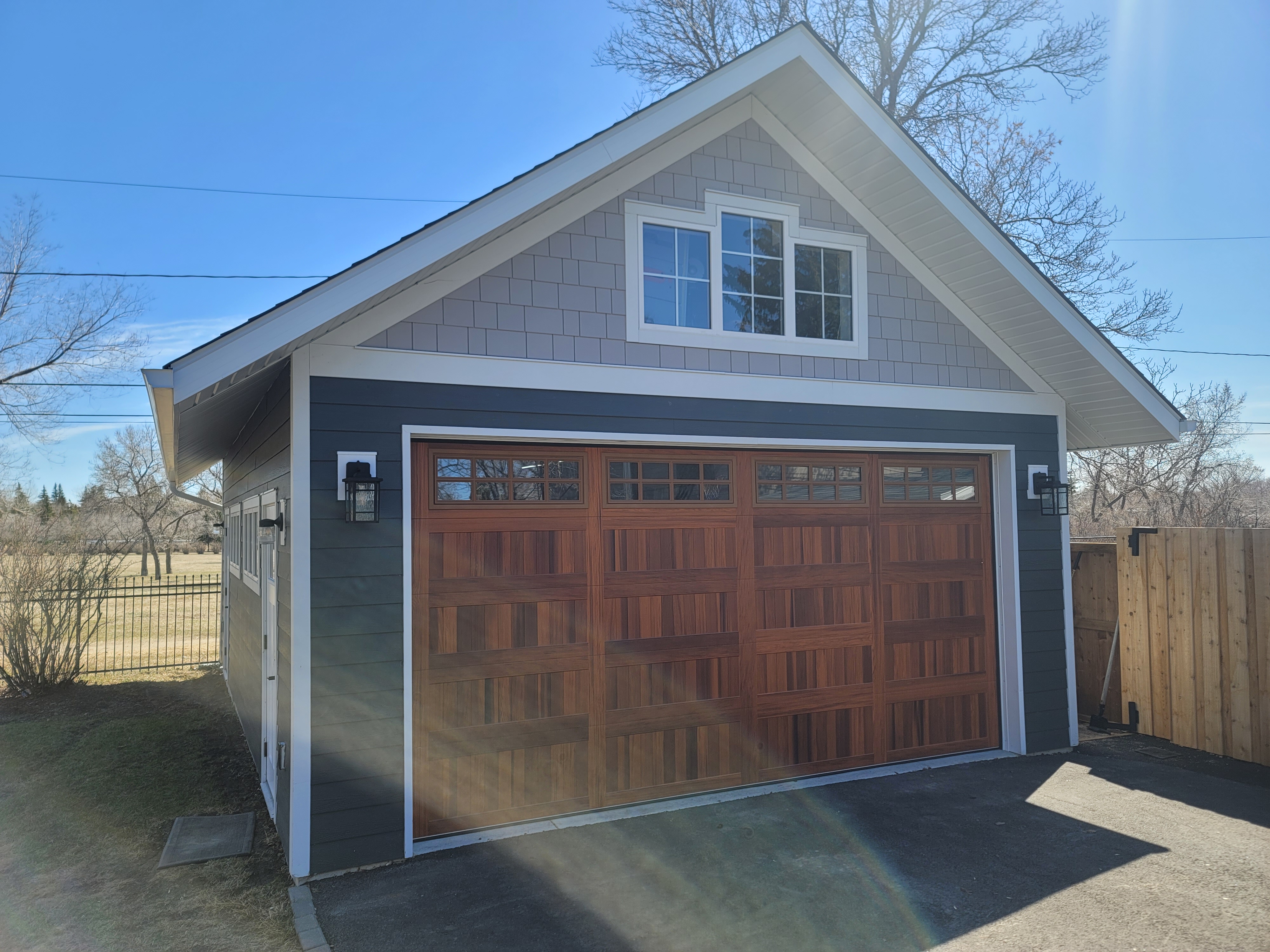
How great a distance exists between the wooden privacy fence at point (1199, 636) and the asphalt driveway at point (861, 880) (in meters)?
0.92

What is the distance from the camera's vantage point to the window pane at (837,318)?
20.9 feet

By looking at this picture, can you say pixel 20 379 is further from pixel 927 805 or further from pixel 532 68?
pixel 927 805

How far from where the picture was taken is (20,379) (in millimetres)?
19656

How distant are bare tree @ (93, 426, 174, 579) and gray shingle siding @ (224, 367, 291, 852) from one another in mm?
25875

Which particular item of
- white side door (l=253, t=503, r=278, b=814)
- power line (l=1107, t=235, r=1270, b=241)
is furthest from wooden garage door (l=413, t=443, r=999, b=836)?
power line (l=1107, t=235, r=1270, b=241)

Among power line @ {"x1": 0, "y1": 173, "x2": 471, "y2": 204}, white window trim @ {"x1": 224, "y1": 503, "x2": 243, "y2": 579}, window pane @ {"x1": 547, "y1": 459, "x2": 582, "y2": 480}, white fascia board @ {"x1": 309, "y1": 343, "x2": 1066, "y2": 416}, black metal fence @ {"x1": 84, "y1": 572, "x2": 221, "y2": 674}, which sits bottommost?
black metal fence @ {"x1": 84, "y1": 572, "x2": 221, "y2": 674}

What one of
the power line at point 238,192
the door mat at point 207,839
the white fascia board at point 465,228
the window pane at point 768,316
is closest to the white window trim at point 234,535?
the door mat at point 207,839

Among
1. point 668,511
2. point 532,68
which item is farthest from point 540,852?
point 532,68

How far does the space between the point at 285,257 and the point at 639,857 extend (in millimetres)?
16460

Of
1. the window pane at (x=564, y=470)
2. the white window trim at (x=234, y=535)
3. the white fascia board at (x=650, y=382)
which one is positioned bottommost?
the white window trim at (x=234, y=535)

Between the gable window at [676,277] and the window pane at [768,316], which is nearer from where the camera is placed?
the gable window at [676,277]

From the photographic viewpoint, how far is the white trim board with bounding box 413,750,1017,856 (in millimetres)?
4996

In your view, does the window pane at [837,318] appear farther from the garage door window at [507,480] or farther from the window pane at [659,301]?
the garage door window at [507,480]

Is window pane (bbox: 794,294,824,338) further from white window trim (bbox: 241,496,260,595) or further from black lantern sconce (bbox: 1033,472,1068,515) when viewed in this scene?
white window trim (bbox: 241,496,260,595)
